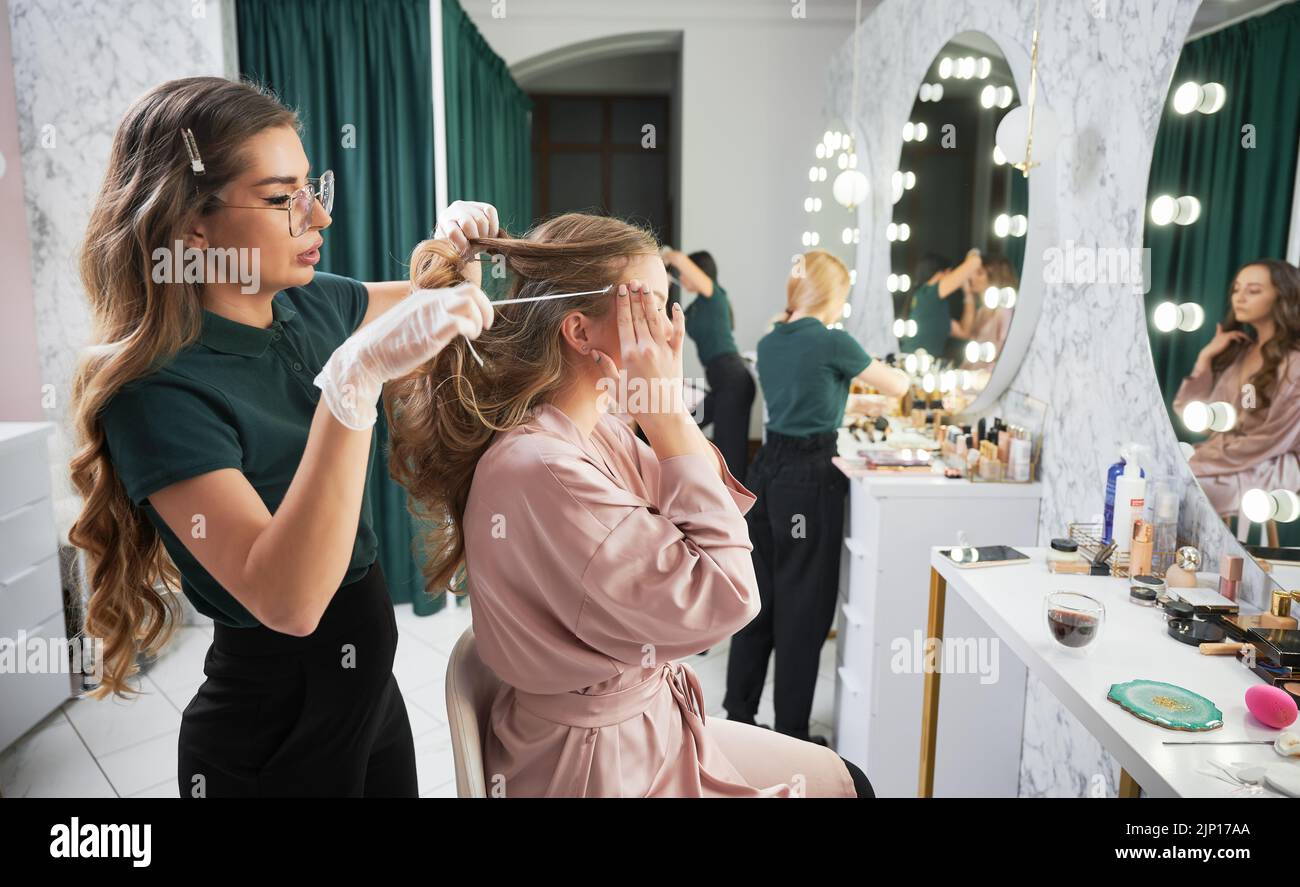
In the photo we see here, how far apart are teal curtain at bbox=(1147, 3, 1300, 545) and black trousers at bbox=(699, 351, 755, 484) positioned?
1.97 m

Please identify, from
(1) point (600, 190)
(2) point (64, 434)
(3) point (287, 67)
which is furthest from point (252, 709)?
(1) point (600, 190)

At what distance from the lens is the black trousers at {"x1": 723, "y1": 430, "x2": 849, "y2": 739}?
2287 millimetres

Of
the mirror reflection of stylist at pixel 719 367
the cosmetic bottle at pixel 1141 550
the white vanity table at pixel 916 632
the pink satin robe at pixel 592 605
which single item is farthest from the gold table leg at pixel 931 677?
the mirror reflection of stylist at pixel 719 367

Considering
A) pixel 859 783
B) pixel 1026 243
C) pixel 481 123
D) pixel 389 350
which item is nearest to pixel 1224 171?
pixel 1026 243

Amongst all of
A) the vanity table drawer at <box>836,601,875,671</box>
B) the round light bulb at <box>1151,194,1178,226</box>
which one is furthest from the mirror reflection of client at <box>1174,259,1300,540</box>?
the vanity table drawer at <box>836,601,875,671</box>

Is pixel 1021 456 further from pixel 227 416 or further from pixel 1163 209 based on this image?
pixel 227 416

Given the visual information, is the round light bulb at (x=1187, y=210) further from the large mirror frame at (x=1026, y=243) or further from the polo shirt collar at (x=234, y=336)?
the polo shirt collar at (x=234, y=336)

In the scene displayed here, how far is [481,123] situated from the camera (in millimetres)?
3875

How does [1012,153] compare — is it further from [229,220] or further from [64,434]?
[64,434]

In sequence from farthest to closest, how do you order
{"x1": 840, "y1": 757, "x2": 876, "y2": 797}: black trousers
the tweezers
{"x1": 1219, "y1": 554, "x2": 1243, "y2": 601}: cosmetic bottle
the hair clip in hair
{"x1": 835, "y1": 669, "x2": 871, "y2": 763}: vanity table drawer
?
1. {"x1": 835, "y1": 669, "x2": 871, "y2": 763}: vanity table drawer
2. {"x1": 1219, "y1": 554, "x2": 1243, "y2": 601}: cosmetic bottle
3. {"x1": 840, "y1": 757, "x2": 876, "y2": 797}: black trousers
4. the tweezers
5. the hair clip in hair

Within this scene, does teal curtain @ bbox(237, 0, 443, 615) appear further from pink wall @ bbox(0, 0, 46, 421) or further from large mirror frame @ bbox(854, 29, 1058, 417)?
large mirror frame @ bbox(854, 29, 1058, 417)

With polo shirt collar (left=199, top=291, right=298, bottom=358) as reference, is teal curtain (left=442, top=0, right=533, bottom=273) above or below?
above

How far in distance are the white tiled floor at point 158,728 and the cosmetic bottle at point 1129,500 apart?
1.15 m

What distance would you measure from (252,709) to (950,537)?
1578mm
